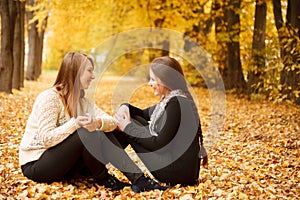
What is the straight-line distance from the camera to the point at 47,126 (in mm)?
3941

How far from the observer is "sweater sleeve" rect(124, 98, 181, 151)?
3857mm

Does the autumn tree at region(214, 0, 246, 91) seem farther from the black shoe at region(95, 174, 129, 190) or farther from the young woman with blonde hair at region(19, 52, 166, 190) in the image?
the black shoe at region(95, 174, 129, 190)

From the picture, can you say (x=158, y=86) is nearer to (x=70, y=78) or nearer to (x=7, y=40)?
(x=70, y=78)

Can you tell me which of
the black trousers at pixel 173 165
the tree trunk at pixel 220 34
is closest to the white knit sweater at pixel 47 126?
the black trousers at pixel 173 165

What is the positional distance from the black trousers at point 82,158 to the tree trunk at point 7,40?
920 cm

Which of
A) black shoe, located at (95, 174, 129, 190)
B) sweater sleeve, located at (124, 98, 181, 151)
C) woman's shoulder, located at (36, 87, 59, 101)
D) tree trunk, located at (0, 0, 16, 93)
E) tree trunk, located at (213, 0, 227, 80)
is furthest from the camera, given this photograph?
tree trunk, located at (213, 0, 227, 80)

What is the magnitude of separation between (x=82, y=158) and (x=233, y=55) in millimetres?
12516

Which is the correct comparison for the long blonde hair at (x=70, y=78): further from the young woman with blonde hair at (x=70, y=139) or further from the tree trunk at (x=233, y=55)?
the tree trunk at (x=233, y=55)

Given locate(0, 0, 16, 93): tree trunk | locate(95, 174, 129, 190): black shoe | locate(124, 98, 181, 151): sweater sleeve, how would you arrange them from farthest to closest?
1. locate(0, 0, 16, 93): tree trunk
2. locate(95, 174, 129, 190): black shoe
3. locate(124, 98, 181, 151): sweater sleeve

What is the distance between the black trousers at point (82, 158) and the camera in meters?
3.90

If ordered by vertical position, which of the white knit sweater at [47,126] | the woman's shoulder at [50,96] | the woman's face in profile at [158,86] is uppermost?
the woman's face in profile at [158,86]

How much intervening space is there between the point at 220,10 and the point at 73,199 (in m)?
12.8

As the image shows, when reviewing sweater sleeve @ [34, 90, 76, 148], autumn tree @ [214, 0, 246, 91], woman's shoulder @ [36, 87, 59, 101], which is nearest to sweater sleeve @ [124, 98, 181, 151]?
sweater sleeve @ [34, 90, 76, 148]

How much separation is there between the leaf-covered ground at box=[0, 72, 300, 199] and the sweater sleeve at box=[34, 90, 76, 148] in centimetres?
50
